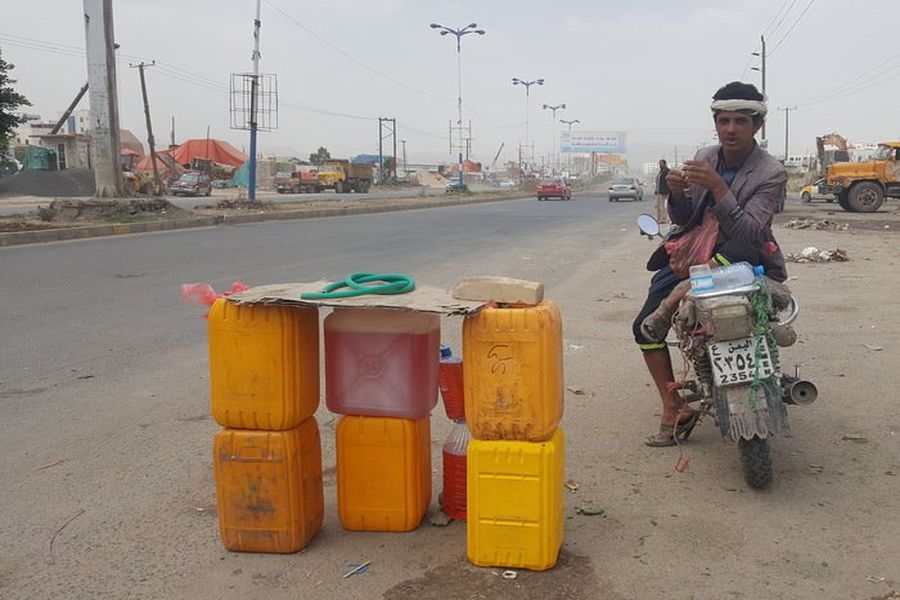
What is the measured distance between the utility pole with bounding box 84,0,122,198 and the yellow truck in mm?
21883

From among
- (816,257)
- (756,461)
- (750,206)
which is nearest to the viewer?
(756,461)

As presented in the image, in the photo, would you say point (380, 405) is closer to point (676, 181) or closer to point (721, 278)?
point (721, 278)

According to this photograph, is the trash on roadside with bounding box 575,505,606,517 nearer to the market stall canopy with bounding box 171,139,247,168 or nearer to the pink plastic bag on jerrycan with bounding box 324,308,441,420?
the pink plastic bag on jerrycan with bounding box 324,308,441,420

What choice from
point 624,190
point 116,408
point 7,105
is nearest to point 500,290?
point 116,408

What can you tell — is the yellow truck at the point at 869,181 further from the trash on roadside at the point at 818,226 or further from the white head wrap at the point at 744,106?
the white head wrap at the point at 744,106

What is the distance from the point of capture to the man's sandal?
13.2 ft

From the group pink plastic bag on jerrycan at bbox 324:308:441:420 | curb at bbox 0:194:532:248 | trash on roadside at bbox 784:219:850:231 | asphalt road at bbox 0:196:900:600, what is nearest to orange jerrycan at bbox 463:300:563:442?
pink plastic bag on jerrycan at bbox 324:308:441:420

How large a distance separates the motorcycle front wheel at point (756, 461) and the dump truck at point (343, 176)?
54.0 metres

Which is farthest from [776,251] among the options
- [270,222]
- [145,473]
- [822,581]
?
[270,222]

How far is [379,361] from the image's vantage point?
9.68 ft

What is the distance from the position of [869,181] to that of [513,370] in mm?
27876

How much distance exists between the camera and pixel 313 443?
3031mm

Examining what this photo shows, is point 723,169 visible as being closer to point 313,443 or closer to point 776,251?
point 776,251

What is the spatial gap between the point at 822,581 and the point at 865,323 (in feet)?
16.2
